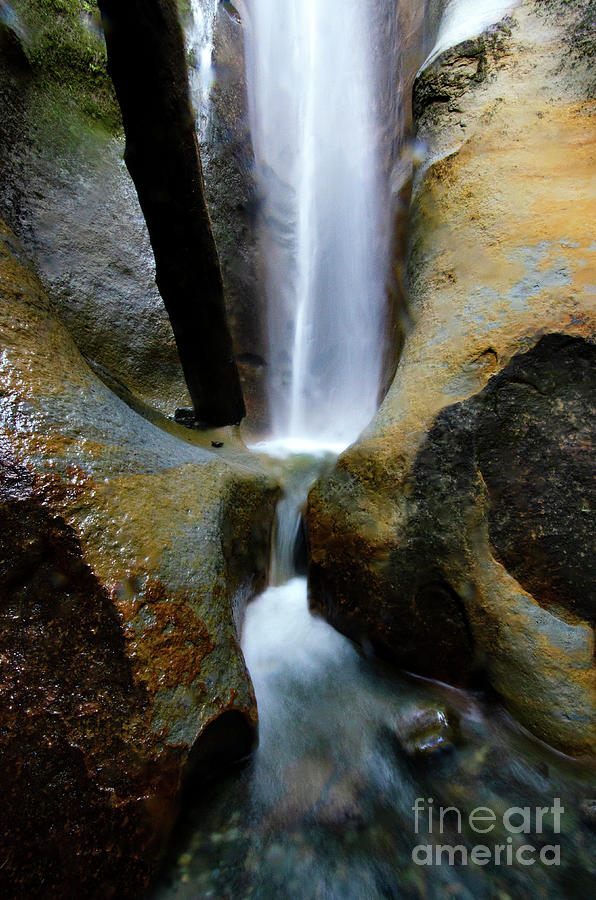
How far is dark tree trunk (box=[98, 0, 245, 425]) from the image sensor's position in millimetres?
2455

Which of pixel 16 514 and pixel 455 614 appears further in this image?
pixel 455 614

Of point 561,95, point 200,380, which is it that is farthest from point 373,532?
point 561,95

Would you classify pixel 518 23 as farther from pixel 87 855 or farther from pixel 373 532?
pixel 87 855

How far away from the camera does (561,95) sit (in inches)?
123

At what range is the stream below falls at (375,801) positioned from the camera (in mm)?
1494

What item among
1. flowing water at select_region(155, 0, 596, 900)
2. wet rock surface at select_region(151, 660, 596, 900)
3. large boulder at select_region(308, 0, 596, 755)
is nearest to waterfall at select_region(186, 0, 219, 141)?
flowing water at select_region(155, 0, 596, 900)

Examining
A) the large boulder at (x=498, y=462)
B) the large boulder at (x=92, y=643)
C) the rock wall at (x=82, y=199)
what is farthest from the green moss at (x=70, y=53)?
the large boulder at (x=498, y=462)

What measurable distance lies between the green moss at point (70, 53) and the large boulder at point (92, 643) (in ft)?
22.1

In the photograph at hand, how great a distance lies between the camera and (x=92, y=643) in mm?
1536

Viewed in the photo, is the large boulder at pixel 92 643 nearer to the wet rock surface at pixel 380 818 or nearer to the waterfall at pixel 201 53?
the wet rock surface at pixel 380 818

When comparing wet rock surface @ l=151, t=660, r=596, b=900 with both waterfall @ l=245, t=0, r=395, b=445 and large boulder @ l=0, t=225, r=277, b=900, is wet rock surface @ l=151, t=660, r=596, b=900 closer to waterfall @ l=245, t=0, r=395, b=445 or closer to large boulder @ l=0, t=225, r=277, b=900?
large boulder @ l=0, t=225, r=277, b=900

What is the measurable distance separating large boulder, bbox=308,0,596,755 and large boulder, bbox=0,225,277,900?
966mm

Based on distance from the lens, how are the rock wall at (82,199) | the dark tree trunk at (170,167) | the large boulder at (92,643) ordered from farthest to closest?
the rock wall at (82,199) < the dark tree trunk at (170,167) < the large boulder at (92,643)

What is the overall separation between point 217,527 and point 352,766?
1.35m
